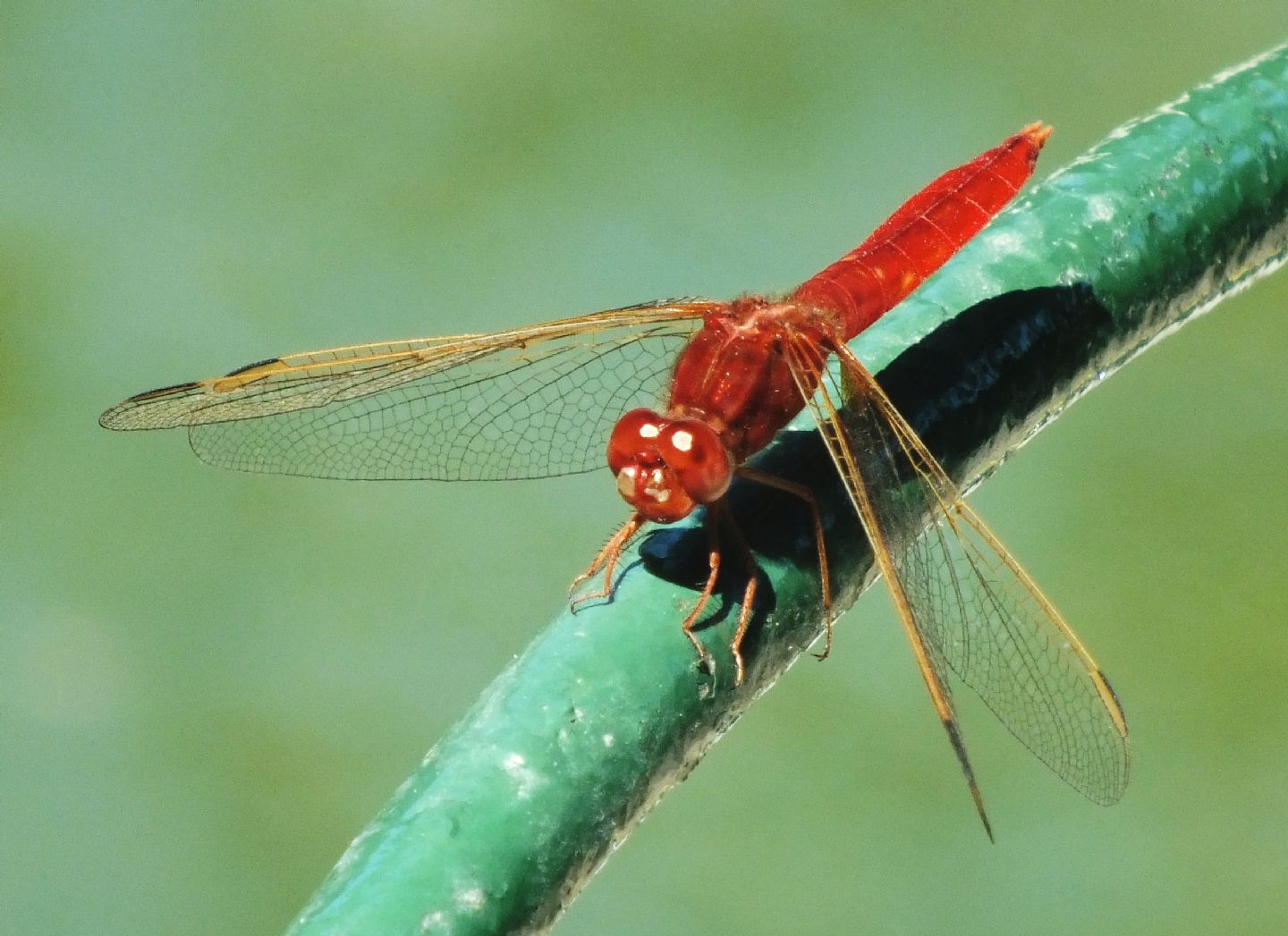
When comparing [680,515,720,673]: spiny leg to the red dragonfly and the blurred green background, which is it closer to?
the red dragonfly

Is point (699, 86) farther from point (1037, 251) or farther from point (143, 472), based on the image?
point (1037, 251)

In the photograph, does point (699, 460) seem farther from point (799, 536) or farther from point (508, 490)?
point (508, 490)

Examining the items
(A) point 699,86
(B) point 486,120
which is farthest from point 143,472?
(A) point 699,86

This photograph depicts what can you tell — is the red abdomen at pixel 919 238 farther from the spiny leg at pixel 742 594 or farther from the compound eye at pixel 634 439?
the spiny leg at pixel 742 594

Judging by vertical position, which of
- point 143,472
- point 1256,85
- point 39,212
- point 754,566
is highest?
point 39,212

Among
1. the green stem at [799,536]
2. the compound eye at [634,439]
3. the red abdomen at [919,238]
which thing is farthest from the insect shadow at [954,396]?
the red abdomen at [919,238]
